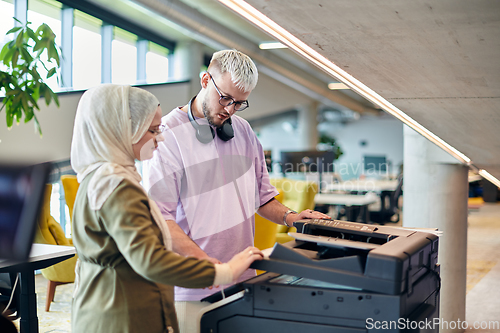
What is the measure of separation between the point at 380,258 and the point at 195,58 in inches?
325

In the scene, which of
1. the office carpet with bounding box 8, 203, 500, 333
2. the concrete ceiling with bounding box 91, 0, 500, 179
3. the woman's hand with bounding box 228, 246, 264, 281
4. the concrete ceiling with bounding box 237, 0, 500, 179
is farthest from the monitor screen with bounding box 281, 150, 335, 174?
the woman's hand with bounding box 228, 246, 264, 281

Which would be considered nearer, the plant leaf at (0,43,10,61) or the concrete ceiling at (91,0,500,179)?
the concrete ceiling at (91,0,500,179)

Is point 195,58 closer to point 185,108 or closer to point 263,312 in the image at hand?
point 185,108

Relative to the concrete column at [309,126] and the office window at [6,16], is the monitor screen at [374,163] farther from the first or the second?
the office window at [6,16]

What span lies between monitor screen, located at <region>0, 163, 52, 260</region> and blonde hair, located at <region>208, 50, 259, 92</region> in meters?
0.69

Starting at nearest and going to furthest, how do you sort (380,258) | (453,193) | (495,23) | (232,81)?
(380,258) < (495,23) < (232,81) < (453,193)

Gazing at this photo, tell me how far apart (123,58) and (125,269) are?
702 cm

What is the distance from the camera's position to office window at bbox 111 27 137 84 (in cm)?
733

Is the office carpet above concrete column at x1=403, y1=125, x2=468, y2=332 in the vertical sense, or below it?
below

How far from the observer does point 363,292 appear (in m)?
1.03

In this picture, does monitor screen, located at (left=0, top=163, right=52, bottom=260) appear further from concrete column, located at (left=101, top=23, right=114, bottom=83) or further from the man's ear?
concrete column, located at (left=101, top=23, right=114, bottom=83)

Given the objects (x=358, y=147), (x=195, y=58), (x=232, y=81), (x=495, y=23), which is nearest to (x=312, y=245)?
(x=232, y=81)

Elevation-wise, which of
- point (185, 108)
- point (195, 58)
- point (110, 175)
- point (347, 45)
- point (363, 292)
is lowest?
point (363, 292)

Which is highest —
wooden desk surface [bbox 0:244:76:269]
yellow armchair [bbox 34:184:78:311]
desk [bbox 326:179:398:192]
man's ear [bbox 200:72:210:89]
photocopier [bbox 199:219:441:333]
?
man's ear [bbox 200:72:210:89]
